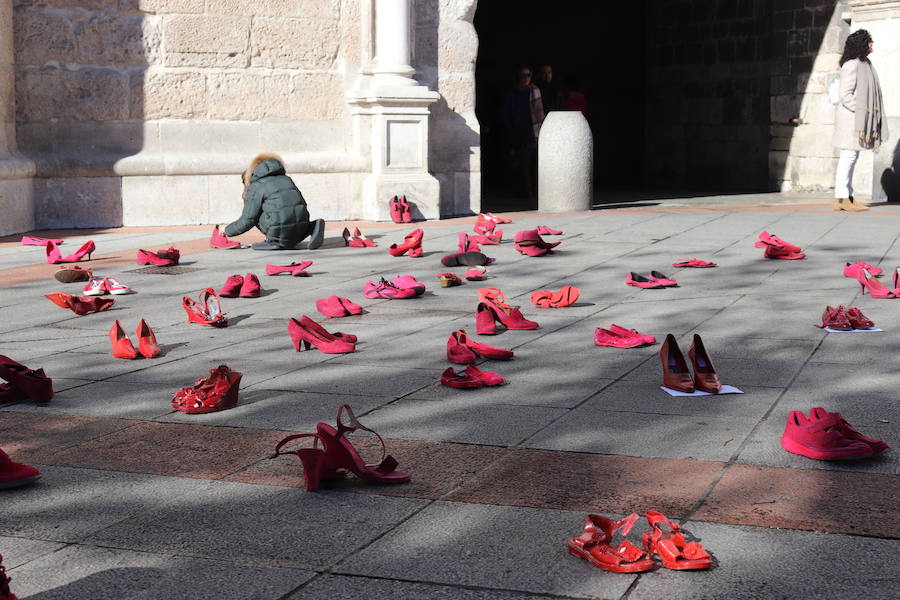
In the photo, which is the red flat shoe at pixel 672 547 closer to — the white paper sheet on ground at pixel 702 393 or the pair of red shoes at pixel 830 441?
the pair of red shoes at pixel 830 441

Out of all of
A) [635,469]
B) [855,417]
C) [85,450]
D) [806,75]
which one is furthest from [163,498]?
[806,75]

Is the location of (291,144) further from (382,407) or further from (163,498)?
(163,498)

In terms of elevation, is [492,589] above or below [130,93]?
below

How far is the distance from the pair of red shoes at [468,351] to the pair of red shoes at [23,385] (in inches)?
65.5

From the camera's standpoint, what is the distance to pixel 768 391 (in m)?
4.52

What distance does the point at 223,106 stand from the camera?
12258 millimetres

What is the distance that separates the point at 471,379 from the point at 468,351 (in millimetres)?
470

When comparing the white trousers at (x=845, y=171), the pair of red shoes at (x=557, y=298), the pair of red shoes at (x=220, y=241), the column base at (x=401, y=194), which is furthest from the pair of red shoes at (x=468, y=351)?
the white trousers at (x=845, y=171)

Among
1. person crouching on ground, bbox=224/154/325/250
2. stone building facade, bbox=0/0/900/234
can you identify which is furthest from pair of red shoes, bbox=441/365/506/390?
stone building facade, bbox=0/0/900/234

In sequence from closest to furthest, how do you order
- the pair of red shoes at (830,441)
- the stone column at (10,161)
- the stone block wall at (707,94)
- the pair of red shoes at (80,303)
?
the pair of red shoes at (830,441), the pair of red shoes at (80,303), the stone column at (10,161), the stone block wall at (707,94)

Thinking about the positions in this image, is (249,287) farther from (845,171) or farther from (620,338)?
(845,171)

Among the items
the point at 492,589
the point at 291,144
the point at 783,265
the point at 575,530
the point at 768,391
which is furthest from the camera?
the point at 291,144

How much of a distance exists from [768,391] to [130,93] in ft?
29.2

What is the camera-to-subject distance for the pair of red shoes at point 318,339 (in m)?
5.45
